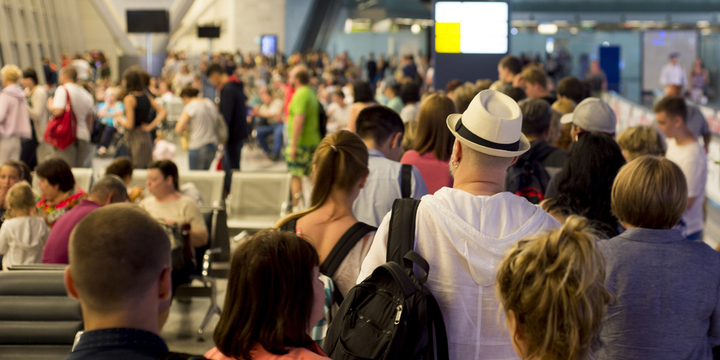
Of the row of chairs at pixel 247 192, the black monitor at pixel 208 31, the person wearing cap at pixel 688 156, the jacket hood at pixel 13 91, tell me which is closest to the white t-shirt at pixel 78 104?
the jacket hood at pixel 13 91

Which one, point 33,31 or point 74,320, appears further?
point 33,31

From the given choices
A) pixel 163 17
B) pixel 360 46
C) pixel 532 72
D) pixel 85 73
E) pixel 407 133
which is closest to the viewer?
pixel 407 133

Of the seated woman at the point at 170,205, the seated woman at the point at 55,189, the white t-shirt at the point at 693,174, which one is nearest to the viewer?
the seated woman at the point at 55,189

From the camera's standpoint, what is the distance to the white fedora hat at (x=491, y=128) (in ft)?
6.74

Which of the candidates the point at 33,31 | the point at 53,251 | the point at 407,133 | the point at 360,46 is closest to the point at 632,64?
the point at 360,46

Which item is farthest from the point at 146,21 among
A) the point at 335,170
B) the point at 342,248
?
the point at 342,248

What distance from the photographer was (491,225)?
198cm

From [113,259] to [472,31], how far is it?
8.06 meters

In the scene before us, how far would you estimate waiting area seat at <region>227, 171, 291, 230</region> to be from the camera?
716 cm

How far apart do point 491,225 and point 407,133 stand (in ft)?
10.7

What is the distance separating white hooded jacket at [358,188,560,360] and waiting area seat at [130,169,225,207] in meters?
5.23

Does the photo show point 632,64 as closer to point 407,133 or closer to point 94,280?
point 407,133

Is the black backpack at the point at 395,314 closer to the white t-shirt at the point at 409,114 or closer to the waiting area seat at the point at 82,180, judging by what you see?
the white t-shirt at the point at 409,114

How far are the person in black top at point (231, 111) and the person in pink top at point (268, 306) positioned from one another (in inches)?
266
